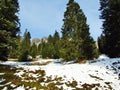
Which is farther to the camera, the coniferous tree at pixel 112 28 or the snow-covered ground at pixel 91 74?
the coniferous tree at pixel 112 28

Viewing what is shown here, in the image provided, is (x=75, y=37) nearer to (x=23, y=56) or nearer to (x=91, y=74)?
(x=91, y=74)

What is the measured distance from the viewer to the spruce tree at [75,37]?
170 feet

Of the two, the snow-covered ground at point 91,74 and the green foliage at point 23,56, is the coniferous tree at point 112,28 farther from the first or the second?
the green foliage at point 23,56

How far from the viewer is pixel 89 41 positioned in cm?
5666

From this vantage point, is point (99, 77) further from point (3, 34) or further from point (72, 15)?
point (72, 15)

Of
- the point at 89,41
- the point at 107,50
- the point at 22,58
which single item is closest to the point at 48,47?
the point at 22,58

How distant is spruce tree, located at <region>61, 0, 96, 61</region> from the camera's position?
51.9 metres

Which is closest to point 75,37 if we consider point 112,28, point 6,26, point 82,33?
point 82,33

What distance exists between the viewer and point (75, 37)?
52.8m

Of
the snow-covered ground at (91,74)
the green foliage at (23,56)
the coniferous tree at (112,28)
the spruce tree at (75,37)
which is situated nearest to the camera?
the snow-covered ground at (91,74)

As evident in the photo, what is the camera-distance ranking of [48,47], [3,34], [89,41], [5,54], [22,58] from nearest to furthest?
[3,34] < [5,54] < [89,41] < [22,58] < [48,47]

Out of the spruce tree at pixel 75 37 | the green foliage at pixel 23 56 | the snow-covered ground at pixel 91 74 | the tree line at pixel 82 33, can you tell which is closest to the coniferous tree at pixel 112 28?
the tree line at pixel 82 33

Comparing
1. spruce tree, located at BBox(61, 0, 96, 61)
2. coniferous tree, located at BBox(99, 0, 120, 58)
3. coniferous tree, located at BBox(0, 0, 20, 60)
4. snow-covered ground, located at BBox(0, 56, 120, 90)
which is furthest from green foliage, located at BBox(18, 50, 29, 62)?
snow-covered ground, located at BBox(0, 56, 120, 90)

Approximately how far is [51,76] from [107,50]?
22.3m
